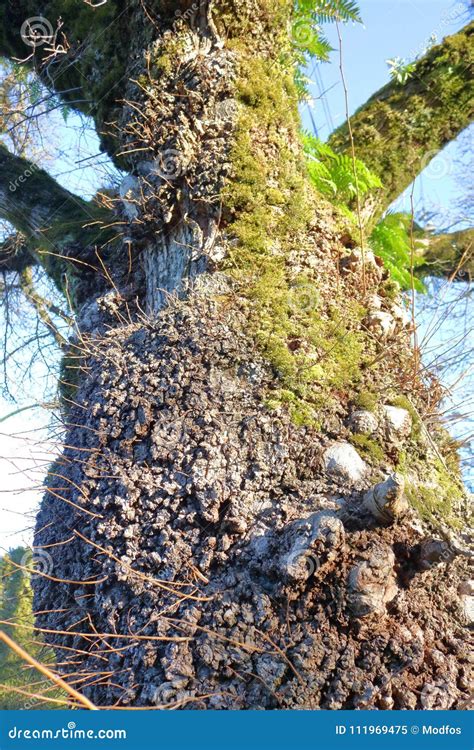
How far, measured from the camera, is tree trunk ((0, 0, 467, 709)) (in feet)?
5.96

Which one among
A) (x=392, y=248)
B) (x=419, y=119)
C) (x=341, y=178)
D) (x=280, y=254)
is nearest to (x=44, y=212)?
(x=341, y=178)

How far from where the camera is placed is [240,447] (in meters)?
2.23

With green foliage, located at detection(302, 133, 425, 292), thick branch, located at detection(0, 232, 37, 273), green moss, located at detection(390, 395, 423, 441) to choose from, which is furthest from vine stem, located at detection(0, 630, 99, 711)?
thick branch, located at detection(0, 232, 37, 273)

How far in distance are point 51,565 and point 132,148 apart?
216 cm

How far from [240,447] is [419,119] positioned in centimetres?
333

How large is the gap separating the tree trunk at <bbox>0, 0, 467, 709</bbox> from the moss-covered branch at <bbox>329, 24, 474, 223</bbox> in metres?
1.32

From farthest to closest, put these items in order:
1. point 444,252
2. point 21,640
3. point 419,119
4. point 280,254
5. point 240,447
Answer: point 444,252
point 419,119
point 21,640
point 280,254
point 240,447

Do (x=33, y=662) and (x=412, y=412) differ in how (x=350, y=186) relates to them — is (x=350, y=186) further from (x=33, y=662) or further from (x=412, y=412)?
(x=33, y=662)

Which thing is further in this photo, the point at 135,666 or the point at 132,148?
the point at 132,148

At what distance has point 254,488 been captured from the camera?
2150 millimetres

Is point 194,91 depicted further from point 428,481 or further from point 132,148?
point 428,481

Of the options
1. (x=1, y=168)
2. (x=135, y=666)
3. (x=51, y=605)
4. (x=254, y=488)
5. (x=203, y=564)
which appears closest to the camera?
(x=135, y=666)

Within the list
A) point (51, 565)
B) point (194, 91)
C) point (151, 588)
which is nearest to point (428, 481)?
point (151, 588)

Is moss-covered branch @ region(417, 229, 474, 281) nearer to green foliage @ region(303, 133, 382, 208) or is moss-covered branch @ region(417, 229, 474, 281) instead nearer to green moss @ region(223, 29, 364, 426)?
green foliage @ region(303, 133, 382, 208)
